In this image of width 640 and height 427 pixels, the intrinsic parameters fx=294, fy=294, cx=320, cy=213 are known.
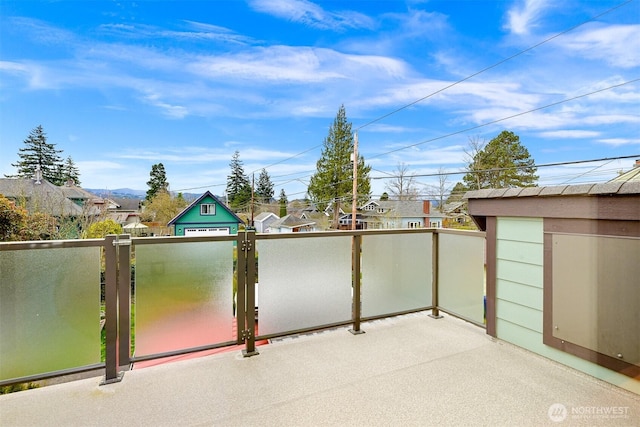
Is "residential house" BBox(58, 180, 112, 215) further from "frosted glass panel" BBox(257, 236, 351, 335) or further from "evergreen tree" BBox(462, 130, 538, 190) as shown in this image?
"evergreen tree" BBox(462, 130, 538, 190)

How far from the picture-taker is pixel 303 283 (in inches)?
94.4

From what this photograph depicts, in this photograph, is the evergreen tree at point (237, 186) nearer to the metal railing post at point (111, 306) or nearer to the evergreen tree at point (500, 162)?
the evergreen tree at point (500, 162)

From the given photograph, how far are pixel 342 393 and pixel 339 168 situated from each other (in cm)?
1400

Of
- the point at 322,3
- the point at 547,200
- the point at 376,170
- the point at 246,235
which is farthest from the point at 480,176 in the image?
the point at 246,235

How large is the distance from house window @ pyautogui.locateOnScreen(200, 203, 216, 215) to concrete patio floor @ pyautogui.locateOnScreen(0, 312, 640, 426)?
1222cm

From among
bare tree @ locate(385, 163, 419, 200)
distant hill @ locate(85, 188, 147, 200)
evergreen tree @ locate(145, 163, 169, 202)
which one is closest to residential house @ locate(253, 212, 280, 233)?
evergreen tree @ locate(145, 163, 169, 202)

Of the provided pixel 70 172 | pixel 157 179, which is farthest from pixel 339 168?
pixel 70 172

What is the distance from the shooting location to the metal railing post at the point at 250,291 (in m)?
2.16

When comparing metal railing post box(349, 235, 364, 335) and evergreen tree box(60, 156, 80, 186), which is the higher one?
evergreen tree box(60, 156, 80, 186)

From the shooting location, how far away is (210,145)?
16375 millimetres

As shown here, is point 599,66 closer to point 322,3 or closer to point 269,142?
point 322,3

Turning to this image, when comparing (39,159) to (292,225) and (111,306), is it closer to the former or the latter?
(111,306)

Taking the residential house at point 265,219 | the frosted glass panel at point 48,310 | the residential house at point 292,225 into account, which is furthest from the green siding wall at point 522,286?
the residential house at point 265,219

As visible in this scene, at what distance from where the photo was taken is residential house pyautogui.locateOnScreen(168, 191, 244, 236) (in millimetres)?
12805
